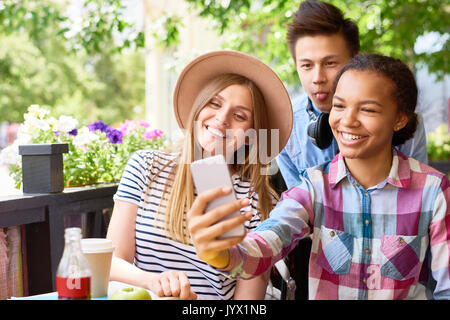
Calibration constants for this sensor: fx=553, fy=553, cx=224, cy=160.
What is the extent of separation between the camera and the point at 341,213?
208 cm

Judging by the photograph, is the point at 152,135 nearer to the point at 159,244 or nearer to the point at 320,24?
the point at 320,24

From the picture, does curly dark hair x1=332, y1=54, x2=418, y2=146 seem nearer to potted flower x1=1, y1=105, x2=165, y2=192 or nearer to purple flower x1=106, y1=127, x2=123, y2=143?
potted flower x1=1, y1=105, x2=165, y2=192

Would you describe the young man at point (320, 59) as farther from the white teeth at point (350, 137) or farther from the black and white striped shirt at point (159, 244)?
the white teeth at point (350, 137)

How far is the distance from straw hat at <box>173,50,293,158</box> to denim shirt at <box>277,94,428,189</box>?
0.75m

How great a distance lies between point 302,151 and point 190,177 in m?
1.13

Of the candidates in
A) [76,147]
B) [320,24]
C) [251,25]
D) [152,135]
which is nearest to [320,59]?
[320,24]

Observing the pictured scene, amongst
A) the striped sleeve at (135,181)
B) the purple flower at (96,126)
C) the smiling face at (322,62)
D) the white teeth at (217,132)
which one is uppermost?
the smiling face at (322,62)

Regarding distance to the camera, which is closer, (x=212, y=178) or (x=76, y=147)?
(x=212, y=178)

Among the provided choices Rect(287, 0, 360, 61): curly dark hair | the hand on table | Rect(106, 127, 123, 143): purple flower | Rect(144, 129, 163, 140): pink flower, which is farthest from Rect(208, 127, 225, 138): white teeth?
Rect(144, 129, 163, 140): pink flower

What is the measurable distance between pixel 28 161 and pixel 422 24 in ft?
18.5

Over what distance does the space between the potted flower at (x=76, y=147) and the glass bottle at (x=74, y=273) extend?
170 cm

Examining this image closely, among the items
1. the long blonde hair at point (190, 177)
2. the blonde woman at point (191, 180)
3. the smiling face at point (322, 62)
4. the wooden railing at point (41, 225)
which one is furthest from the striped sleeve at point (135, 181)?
the smiling face at point (322, 62)

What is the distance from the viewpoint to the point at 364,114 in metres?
1.98

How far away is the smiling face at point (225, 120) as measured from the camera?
2287mm
